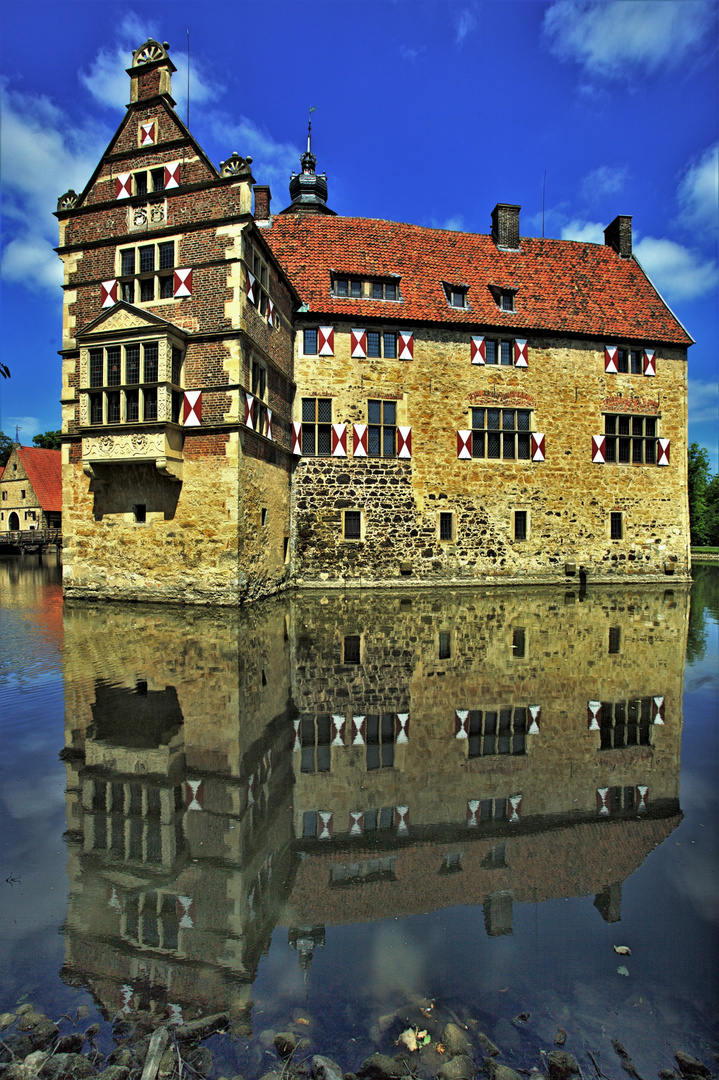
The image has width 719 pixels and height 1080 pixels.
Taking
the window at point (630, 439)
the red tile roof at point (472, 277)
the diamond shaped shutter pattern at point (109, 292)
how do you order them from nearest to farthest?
the diamond shaped shutter pattern at point (109, 292) < the red tile roof at point (472, 277) < the window at point (630, 439)

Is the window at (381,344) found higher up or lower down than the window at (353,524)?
higher up

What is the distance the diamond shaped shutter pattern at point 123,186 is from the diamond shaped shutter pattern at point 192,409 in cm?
578

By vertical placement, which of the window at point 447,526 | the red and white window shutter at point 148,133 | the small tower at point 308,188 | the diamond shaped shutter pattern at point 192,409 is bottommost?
the window at point 447,526

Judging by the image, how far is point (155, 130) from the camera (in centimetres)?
1453

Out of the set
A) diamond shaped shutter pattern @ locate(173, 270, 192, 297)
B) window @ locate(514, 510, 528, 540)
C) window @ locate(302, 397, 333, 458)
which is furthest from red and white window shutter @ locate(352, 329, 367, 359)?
window @ locate(514, 510, 528, 540)

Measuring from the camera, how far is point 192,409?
45.1ft

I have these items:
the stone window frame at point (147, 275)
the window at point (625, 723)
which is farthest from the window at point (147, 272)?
the window at point (625, 723)

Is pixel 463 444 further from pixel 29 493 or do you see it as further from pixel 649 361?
pixel 29 493

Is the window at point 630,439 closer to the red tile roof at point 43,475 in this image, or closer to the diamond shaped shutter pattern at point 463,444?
the diamond shaped shutter pattern at point 463,444

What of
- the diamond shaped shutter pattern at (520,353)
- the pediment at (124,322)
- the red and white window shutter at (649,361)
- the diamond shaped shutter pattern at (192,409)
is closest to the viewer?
the pediment at (124,322)

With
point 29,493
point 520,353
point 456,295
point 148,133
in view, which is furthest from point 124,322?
point 29,493

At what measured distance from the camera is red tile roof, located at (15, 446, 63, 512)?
4191 cm

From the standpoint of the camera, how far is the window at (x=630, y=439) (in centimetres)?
2009

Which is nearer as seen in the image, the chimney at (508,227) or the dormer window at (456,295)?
the dormer window at (456,295)
